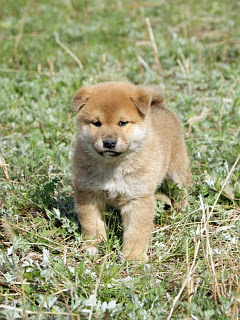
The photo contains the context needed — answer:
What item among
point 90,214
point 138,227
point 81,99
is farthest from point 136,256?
point 81,99

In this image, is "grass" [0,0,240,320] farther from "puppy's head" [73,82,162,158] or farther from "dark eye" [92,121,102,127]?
"dark eye" [92,121,102,127]

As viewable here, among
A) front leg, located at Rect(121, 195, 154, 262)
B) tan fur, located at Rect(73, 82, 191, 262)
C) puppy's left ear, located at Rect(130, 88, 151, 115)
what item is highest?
puppy's left ear, located at Rect(130, 88, 151, 115)

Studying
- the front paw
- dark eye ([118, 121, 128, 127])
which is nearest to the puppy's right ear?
dark eye ([118, 121, 128, 127])

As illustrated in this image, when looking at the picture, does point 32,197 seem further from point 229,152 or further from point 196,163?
point 229,152

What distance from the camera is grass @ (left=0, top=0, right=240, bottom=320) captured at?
3.23 metres

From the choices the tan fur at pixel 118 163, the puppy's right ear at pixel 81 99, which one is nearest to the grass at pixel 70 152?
the tan fur at pixel 118 163

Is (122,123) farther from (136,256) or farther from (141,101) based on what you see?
(136,256)

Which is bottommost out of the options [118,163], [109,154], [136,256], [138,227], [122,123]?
[136,256]

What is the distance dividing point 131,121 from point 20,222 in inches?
55.7

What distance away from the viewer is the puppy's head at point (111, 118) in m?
3.61

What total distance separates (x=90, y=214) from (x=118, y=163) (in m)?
0.52

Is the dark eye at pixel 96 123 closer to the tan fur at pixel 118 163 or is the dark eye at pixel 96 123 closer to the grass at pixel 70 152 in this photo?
the tan fur at pixel 118 163

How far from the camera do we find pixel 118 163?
3.88 meters

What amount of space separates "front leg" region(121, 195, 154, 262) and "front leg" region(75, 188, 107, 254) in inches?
9.5
